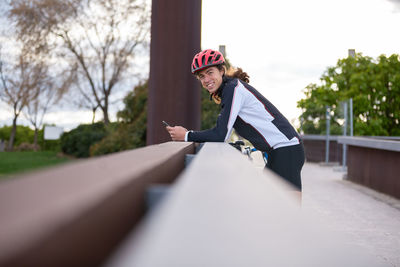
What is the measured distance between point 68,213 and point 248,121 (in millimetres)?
2769

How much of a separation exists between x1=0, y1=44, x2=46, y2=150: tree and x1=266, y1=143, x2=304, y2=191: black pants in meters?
21.1

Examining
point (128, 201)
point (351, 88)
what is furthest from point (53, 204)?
point (351, 88)

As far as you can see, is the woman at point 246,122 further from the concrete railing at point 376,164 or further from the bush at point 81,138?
the bush at point 81,138

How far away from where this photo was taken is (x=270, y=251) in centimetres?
52

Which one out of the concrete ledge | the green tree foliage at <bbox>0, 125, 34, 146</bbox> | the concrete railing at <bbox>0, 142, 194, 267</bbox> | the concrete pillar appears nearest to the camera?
the concrete railing at <bbox>0, 142, 194, 267</bbox>

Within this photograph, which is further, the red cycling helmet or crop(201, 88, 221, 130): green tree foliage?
crop(201, 88, 221, 130): green tree foliage

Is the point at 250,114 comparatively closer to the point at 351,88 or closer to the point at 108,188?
the point at 108,188

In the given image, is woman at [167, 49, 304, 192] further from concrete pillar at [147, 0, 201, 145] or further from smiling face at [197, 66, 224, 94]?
concrete pillar at [147, 0, 201, 145]

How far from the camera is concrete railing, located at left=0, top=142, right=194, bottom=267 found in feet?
1.50

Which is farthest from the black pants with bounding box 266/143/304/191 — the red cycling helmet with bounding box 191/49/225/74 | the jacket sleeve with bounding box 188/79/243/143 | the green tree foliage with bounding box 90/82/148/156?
the green tree foliage with bounding box 90/82/148/156

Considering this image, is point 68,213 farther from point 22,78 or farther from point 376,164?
point 22,78

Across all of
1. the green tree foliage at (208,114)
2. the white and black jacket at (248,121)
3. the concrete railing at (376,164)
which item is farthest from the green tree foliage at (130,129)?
the white and black jacket at (248,121)

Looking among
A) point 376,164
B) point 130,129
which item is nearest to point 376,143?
point 376,164

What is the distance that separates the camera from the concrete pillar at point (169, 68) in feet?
20.1
